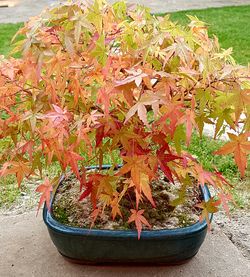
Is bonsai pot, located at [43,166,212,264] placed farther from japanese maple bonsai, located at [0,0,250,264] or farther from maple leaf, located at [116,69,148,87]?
maple leaf, located at [116,69,148,87]

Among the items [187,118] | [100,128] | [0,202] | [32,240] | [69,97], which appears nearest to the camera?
[187,118]

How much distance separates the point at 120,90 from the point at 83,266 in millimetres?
824

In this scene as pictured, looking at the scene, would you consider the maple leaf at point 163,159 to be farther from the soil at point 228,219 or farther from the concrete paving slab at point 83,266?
the soil at point 228,219

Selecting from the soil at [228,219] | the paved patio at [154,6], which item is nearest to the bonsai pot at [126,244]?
the soil at [228,219]

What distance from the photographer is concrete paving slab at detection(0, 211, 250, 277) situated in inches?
79.2

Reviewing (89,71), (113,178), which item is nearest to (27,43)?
(89,71)

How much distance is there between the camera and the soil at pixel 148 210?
200 cm

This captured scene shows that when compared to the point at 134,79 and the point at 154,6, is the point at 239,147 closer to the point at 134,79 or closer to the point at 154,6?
the point at 134,79

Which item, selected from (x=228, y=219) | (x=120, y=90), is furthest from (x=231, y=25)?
(x=120, y=90)

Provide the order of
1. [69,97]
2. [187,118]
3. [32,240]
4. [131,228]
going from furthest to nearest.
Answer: [32,240], [131,228], [69,97], [187,118]

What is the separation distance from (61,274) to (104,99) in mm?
795

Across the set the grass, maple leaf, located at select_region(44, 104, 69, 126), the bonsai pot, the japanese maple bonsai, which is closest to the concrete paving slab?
the bonsai pot

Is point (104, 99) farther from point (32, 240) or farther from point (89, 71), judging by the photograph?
point (32, 240)

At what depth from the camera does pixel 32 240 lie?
88.1 inches
